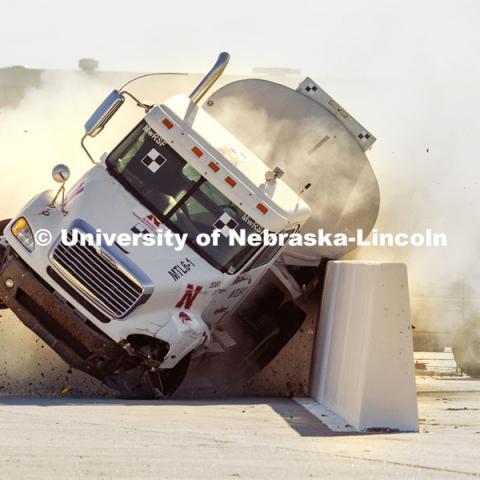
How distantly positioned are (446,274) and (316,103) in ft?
13.7

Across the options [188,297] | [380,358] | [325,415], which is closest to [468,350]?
[325,415]

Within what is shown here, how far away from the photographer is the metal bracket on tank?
15117 mm

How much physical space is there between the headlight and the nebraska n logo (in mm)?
1461

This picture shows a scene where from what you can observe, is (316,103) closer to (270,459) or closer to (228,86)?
(228,86)

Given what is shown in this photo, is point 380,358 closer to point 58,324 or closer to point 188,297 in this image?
point 188,297

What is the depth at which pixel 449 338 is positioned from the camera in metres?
19.0

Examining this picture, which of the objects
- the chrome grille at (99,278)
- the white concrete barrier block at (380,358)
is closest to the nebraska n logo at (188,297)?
the chrome grille at (99,278)

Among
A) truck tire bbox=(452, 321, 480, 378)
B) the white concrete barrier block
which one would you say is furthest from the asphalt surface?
truck tire bbox=(452, 321, 480, 378)

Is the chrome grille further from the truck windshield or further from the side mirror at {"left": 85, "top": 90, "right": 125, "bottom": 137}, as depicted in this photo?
the side mirror at {"left": 85, "top": 90, "right": 125, "bottom": 137}

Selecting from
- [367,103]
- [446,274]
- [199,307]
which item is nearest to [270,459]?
[199,307]

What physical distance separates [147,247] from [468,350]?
634cm

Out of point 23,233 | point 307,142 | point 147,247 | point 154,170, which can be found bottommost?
point 23,233

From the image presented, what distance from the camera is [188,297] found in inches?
479

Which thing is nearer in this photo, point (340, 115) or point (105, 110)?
point (105, 110)
